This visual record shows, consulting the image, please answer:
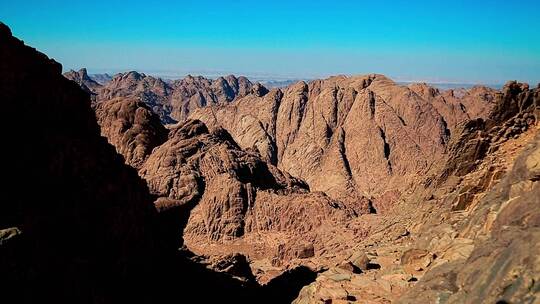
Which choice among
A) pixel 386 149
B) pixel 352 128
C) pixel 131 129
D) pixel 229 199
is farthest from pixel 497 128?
pixel 352 128

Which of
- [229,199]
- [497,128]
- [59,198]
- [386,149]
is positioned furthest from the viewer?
[386,149]

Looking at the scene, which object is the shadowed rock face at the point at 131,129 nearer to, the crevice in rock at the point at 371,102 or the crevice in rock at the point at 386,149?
the crevice in rock at the point at 386,149

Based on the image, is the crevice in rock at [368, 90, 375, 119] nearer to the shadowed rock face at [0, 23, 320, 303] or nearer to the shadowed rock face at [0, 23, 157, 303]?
the shadowed rock face at [0, 23, 320, 303]

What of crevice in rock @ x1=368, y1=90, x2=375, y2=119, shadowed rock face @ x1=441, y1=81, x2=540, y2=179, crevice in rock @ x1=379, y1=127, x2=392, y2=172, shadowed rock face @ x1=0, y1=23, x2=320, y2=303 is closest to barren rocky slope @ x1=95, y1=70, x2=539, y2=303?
shadowed rock face @ x1=441, y1=81, x2=540, y2=179

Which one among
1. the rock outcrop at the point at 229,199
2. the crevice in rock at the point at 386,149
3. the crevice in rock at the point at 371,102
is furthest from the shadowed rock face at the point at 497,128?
the crevice in rock at the point at 371,102

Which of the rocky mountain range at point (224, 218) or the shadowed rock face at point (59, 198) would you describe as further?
the shadowed rock face at point (59, 198)

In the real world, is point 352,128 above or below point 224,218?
above

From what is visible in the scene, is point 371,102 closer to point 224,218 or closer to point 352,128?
point 352,128

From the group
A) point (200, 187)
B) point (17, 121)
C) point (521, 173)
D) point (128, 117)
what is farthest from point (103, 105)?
point (521, 173)

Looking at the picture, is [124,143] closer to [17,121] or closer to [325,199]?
[325,199]
